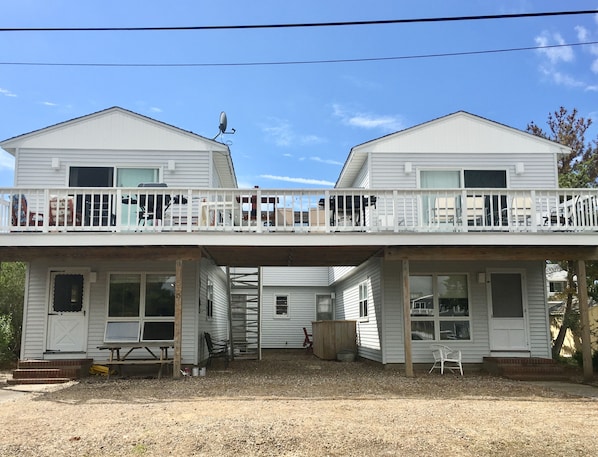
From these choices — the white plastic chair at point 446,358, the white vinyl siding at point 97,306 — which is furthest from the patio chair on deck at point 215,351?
the white plastic chair at point 446,358

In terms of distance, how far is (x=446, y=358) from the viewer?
13.2 metres

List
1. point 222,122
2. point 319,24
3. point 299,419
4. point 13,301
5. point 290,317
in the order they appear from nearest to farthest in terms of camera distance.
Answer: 1. point 299,419
2. point 319,24
3. point 13,301
4. point 222,122
5. point 290,317

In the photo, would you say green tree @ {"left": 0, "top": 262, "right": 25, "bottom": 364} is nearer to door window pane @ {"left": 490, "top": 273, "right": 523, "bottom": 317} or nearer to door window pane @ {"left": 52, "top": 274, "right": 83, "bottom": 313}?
door window pane @ {"left": 52, "top": 274, "right": 83, "bottom": 313}

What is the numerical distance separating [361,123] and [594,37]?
12073mm

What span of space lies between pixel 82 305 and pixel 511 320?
10.2 meters

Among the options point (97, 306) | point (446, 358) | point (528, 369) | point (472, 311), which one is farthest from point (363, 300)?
point (97, 306)

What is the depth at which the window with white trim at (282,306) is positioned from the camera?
77.8ft

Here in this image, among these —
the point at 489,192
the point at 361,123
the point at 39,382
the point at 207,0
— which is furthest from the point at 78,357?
the point at 361,123

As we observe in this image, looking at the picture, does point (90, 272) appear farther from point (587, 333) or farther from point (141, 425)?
point (587, 333)

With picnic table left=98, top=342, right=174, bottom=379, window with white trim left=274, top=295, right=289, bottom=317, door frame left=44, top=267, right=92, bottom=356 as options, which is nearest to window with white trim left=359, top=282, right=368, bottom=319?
picnic table left=98, top=342, right=174, bottom=379

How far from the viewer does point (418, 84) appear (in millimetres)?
19094

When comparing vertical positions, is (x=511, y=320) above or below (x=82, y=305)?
below

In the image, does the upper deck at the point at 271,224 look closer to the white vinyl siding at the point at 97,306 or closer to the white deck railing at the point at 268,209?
the white deck railing at the point at 268,209

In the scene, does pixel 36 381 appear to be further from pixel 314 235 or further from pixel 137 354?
pixel 314 235
